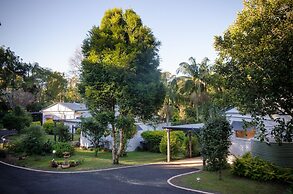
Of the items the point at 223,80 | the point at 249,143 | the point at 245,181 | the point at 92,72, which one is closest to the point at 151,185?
the point at 245,181

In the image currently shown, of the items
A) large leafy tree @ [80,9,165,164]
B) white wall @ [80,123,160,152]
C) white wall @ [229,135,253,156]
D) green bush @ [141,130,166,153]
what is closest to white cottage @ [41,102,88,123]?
white wall @ [80,123,160,152]

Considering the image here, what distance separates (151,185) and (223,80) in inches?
281

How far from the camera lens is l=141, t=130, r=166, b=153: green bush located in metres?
29.4

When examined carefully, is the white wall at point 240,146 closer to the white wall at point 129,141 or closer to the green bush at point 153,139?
the green bush at point 153,139

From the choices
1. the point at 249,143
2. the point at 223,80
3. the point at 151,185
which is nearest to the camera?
the point at 223,80

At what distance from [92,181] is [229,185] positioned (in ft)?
A: 26.2

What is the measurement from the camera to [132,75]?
20.5 meters

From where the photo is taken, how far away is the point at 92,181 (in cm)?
1497

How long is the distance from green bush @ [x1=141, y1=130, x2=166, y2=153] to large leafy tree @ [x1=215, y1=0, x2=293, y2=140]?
18485 millimetres

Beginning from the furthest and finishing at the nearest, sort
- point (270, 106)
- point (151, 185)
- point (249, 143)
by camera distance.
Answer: point (249, 143) < point (151, 185) < point (270, 106)

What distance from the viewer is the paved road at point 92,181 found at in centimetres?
1286

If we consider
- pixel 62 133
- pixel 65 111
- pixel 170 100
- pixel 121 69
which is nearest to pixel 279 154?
pixel 121 69

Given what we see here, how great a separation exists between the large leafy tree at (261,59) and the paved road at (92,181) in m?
6.04

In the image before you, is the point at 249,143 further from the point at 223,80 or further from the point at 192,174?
the point at 223,80
